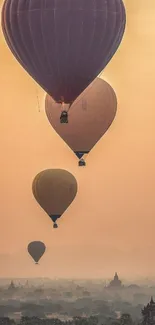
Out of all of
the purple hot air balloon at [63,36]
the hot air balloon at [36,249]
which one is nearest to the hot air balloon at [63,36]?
the purple hot air balloon at [63,36]

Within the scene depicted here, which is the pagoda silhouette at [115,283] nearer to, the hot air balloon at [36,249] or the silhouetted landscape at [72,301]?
the silhouetted landscape at [72,301]

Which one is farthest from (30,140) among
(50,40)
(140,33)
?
(50,40)

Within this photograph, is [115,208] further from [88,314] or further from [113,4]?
[113,4]

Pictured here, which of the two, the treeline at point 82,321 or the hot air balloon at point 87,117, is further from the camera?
the treeline at point 82,321

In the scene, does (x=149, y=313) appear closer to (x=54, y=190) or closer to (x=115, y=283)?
(x=115, y=283)

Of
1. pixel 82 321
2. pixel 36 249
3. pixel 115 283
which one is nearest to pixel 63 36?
pixel 36 249

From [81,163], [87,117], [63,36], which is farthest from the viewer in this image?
[81,163]
